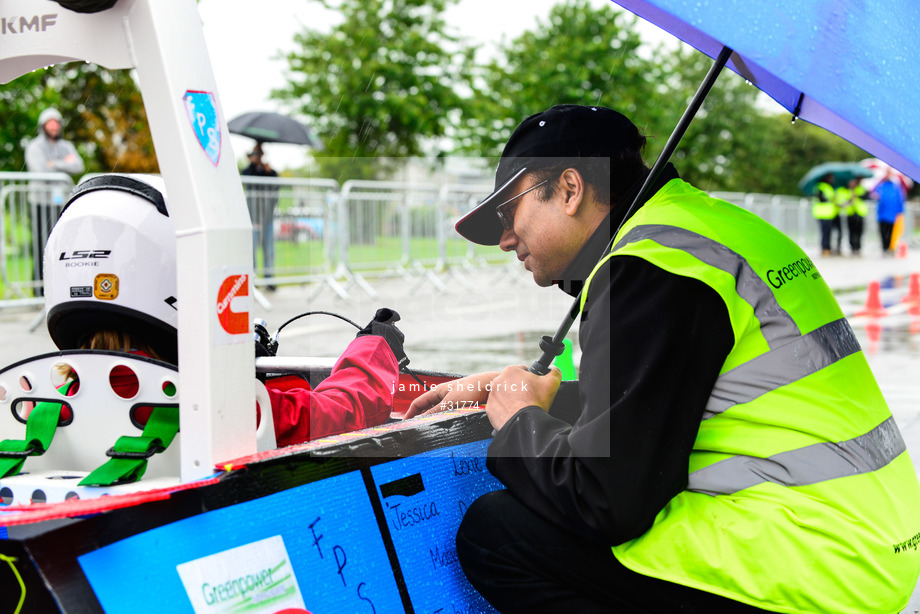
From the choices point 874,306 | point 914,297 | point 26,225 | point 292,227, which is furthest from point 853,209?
point 26,225

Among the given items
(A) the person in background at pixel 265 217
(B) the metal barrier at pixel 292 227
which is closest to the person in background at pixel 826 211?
(B) the metal barrier at pixel 292 227

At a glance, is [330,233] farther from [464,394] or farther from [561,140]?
[561,140]

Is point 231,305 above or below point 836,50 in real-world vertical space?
below

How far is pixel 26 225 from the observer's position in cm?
1018

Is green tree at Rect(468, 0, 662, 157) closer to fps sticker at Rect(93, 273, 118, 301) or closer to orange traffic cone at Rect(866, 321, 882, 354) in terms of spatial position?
orange traffic cone at Rect(866, 321, 882, 354)

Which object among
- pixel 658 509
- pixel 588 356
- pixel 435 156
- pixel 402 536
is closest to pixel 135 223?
pixel 402 536

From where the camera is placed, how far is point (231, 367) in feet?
5.50

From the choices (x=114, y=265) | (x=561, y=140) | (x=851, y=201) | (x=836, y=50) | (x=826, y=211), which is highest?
(x=836, y=50)

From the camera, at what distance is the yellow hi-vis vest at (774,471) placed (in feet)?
5.71

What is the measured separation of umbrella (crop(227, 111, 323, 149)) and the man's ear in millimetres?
12337

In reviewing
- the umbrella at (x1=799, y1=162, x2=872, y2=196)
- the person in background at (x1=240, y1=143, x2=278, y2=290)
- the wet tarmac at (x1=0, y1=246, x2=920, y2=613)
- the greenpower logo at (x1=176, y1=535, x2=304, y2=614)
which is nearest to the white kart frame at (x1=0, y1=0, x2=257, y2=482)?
the greenpower logo at (x1=176, y1=535, x2=304, y2=614)

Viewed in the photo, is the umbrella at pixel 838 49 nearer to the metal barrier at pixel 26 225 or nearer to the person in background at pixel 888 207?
the metal barrier at pixel 26 225

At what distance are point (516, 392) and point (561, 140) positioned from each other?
22.3 inches

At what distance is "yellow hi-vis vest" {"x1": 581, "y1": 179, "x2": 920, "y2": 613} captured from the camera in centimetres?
174
